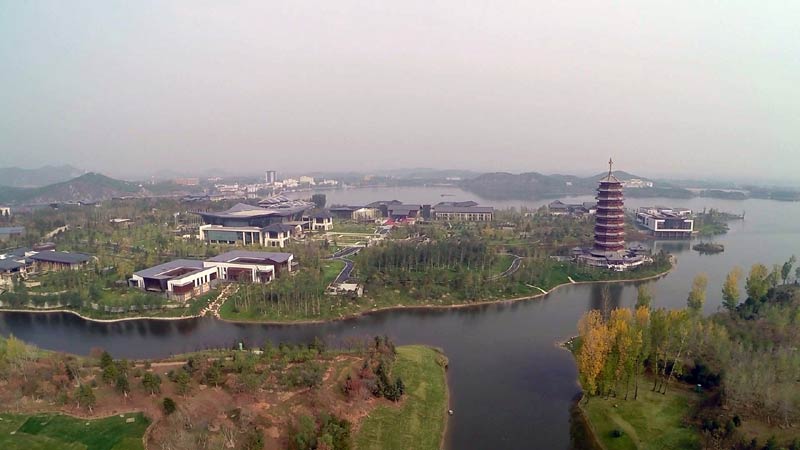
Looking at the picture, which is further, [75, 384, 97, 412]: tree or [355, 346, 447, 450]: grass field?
[75, 384, 97, 412]: tree

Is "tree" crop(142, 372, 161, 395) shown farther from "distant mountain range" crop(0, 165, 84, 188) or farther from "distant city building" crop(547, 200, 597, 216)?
"distant mountain range" crop(0, 165, 84, 188)

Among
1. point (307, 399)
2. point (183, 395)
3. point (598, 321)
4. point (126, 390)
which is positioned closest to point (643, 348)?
point (598, 321)

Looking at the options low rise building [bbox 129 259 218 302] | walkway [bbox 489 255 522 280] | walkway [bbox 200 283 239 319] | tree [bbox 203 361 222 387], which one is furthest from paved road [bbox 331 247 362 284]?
tree [bbox 203 361 222 387]

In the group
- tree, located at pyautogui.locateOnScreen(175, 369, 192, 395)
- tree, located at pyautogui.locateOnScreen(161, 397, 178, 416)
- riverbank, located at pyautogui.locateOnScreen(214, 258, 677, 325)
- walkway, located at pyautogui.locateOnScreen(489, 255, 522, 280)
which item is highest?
tree, located at pyautogui.locateOnScreen(175, 369, 192, 395)

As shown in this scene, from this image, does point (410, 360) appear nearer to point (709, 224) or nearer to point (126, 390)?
point (126, 390)

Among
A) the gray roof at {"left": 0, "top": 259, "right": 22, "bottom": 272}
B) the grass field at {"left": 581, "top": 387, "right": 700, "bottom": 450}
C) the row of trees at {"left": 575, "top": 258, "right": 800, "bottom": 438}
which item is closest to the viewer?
the grass field at {"left": 581, "top": 387, "right": 700, "bottom": 450}

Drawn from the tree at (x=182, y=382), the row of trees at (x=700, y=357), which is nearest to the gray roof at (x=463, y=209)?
the row of trees at (x=700, y=357)
